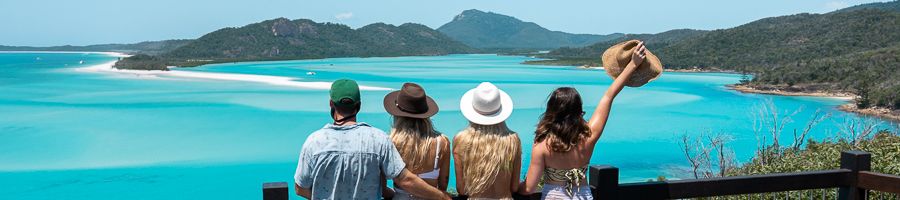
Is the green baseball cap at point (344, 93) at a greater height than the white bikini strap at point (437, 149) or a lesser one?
greater

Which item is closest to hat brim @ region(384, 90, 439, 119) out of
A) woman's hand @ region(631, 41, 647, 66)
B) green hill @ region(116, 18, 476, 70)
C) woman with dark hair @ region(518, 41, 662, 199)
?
woman with dark hair @ region(518, 41, 662, 199)

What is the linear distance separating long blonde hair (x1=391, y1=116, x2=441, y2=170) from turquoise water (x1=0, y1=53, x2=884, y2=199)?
15995mm

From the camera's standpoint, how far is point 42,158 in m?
22.3

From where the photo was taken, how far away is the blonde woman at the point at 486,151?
2.48 m

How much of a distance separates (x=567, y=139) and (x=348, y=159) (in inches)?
26.8

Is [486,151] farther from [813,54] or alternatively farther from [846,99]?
[813,54]

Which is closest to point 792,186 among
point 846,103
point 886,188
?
point 886,188

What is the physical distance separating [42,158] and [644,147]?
18.1 meters

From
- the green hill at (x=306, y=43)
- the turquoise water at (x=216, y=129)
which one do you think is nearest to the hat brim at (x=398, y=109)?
the turquoise water at (x=216, y=129)

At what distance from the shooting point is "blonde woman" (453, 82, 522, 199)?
248cm

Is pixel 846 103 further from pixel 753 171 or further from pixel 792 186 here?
pixel 792 186

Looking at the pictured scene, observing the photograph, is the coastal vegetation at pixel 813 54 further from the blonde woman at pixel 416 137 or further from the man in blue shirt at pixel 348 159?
the man in blue shirt at pixel 348 159

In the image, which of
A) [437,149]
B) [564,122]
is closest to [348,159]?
[437,149]

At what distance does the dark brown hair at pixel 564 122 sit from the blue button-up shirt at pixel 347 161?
0.48m
